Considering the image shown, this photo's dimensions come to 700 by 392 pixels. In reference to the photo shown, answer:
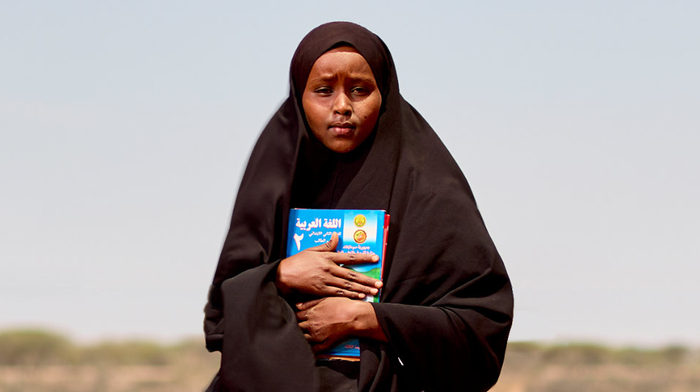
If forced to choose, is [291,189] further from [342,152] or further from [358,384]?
[358,384]

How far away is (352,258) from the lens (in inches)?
125

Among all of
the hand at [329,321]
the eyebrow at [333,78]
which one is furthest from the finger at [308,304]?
the eyebrow at [333,78]

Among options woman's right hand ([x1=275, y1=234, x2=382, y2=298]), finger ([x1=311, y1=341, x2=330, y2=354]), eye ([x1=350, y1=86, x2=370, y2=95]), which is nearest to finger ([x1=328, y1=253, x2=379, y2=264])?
woman's right hand ([x1=275, y1=234, x2=382, y2=298])

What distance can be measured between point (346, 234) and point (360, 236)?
5 cm

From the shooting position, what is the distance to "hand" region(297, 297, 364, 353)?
312 centimetres

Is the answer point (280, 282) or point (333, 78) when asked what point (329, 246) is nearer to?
point (280, 282)

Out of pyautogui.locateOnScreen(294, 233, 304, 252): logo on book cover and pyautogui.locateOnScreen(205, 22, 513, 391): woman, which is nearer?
pyautogui.locateOnScreen(205, 22, 513, 391): woman

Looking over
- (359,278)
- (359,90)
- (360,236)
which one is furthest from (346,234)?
(359,90)

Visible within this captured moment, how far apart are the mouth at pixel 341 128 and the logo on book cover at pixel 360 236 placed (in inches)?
13.6

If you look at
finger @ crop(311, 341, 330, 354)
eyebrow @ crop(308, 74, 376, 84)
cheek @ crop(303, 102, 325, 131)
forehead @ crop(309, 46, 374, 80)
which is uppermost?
forehead @ crop(309, 46, 374, 80)

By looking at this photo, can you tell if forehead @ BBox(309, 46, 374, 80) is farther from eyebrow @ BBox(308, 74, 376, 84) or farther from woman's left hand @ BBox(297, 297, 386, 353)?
woman's left hand @ BBox(297, 297, 386, 353)

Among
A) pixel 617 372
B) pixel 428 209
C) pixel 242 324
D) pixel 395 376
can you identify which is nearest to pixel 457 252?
pixel 428 209

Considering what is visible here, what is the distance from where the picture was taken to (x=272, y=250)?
3322 mm

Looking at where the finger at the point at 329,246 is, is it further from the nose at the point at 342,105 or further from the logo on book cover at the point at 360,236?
the nose at the point at 342,105
